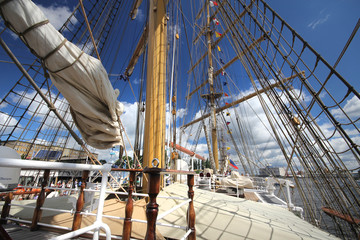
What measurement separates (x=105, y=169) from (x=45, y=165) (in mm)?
413

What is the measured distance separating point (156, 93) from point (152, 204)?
3.10m

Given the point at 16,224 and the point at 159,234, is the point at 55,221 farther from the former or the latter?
the point at 159,234

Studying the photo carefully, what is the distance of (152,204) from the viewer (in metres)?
0.96

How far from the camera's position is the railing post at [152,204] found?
2.98 feet

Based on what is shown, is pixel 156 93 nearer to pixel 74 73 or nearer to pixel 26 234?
pixel 74 73

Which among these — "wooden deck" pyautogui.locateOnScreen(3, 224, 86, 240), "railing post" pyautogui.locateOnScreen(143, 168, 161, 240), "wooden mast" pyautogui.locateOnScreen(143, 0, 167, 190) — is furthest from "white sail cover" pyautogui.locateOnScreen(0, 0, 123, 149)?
"railing post" pyautogui.locateOnScreen(143, 168, 161, 240)

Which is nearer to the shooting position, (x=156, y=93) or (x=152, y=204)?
(x=152, y=204)

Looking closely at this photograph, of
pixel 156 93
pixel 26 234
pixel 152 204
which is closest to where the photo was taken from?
pixel 152 204

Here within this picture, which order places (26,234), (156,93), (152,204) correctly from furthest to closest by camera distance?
(156,93), (26,234), (152,204)

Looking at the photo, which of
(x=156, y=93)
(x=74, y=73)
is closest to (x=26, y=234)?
(x=74, y=73)

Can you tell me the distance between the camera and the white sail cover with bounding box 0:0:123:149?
5.31 feet

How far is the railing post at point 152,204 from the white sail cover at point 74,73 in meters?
1.56

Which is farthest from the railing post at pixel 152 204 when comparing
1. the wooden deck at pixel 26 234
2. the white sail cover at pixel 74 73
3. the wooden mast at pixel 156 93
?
the wooden mast at pixel 156 93

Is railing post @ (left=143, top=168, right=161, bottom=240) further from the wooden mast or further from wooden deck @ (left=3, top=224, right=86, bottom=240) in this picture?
the wooden mast
